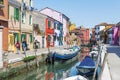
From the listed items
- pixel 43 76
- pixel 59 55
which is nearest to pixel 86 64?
pixel 43 76

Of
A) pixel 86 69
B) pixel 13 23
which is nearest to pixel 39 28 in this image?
pixel 13 23

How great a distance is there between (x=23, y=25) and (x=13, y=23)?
3.81m

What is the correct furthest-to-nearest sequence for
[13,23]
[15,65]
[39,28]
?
[39,28] → [13,23] → [15,65]

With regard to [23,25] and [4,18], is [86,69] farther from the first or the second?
[23,25]

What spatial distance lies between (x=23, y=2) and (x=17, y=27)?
3.64 m

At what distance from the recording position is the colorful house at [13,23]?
97.3ft

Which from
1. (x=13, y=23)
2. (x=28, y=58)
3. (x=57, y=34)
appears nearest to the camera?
(x=28, y=58)

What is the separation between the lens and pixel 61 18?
65.2 meters

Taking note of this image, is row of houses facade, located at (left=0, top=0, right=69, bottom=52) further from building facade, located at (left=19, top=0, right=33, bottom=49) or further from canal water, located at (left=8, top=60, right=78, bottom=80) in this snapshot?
canal water, located at (left=8, top=60, right=78, bottom=80)

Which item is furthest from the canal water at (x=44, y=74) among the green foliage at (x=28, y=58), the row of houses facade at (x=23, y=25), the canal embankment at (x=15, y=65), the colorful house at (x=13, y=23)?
the colorful house at (x=13, y=23)

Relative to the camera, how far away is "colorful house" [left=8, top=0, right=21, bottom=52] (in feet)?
97.3

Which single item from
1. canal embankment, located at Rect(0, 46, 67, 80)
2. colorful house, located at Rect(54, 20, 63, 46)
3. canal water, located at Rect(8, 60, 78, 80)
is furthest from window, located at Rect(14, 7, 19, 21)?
colorful house, located at Rect(54, 20, 63, 46)

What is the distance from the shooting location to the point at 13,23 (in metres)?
30.6

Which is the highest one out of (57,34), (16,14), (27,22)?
(16,14)
